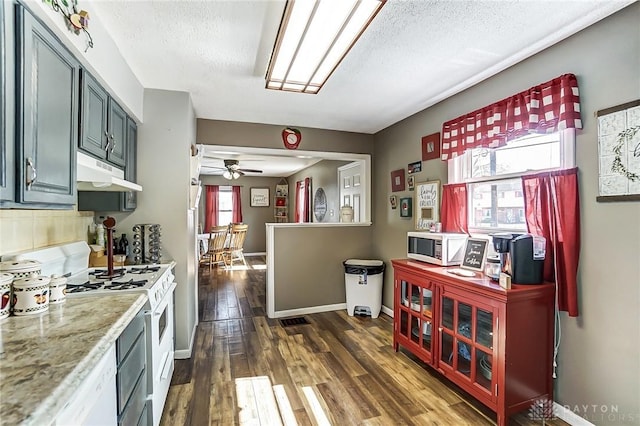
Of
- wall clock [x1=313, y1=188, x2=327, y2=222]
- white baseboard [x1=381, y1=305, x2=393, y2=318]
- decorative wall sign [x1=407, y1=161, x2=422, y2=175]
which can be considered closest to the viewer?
decorative wall sign [x1=407, y1=161, x2=422, y2=175]

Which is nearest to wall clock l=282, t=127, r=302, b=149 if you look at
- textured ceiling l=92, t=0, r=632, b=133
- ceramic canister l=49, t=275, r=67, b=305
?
textured ceiling l=92, t=0, r=632, b=133

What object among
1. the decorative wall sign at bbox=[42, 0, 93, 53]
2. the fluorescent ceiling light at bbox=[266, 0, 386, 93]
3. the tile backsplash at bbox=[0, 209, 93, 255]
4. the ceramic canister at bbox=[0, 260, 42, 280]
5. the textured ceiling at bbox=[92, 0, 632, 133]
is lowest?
the ceramic canister at bbox=[0, 260, 42, 280]

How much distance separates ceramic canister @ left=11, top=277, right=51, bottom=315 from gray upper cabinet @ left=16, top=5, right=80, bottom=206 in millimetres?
332

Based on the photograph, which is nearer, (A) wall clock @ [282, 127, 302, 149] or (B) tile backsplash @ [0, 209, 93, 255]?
(B) tile backsplash @ [0, 209, 93, 255]

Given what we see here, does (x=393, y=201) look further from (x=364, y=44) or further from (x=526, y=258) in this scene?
(x=364, y=44)

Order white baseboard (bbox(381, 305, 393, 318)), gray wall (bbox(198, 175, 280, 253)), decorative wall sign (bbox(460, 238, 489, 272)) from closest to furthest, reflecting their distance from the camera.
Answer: decorative wall sign (bbox(460, 238, 489, 272)) → white baseboard (bbox(381, 305, 393, 318)) → gray wall (bbox(198, 175, 280, 253))

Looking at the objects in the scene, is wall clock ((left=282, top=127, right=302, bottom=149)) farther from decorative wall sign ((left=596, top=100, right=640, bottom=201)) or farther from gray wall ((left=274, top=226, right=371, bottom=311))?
decorative wall sign ((left=596, top=100, right=640, bottom=201))

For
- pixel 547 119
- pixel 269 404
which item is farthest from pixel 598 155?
pixel 269 404

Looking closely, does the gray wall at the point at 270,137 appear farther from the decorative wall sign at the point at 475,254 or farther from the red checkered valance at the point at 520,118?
the decorative wall sign at the point at 475,254

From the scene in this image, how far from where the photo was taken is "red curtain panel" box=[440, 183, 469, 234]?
2645 mm

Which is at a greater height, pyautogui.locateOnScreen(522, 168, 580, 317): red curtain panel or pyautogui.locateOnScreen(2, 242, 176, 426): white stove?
pyautogui.locateOnScreen(522, 168, 580, 317): red curtain panel

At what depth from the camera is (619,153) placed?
1.63 metres

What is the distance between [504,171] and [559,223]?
60cm

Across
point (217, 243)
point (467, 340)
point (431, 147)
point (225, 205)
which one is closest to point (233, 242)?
point (217, 243)
